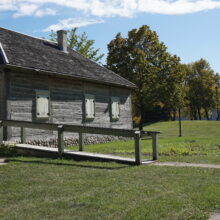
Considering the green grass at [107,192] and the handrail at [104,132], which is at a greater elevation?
the handrail at [104,132]

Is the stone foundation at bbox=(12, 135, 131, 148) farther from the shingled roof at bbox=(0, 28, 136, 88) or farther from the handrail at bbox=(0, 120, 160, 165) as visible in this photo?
the handrail at bbox=(0, 120, 160, 165)

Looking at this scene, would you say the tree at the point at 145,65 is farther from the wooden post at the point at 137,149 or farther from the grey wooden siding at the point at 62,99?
the wooden post at the point at 137,149

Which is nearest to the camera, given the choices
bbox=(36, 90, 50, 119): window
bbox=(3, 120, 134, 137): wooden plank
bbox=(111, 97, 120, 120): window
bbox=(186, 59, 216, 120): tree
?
bbox=(3, 120, 134, 137): wooden plank

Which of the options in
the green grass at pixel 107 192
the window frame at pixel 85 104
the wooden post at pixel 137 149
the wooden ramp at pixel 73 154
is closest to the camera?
the green grass at pixel 107 192

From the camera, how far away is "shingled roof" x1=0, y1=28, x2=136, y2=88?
15.4 metres

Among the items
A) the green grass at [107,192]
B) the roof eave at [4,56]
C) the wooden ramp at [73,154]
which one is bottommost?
the green grass at [107,192]

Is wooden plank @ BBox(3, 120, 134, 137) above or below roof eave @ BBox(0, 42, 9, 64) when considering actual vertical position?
below

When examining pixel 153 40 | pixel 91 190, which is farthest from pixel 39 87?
pixel 153 40

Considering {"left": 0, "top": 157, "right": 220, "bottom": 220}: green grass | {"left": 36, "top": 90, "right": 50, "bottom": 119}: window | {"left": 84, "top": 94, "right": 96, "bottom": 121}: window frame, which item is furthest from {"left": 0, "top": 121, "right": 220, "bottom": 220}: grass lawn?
{"left": 84, "top": 94, "right": 96, "bottom": 121}: window frame

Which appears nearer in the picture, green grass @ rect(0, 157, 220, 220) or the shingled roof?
green grass @ rect(0, 157, 220, 220)

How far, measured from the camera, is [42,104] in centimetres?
1589

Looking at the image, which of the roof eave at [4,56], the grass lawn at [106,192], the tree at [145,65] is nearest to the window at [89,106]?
the roof eave at [4,56]

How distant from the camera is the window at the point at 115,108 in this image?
21.4 m

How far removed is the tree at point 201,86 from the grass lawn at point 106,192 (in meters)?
49.2
